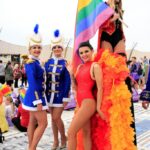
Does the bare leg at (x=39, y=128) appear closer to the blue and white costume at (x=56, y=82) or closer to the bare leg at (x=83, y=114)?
the blue and white costume at (x=56, y=82)

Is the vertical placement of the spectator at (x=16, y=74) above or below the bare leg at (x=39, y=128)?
above

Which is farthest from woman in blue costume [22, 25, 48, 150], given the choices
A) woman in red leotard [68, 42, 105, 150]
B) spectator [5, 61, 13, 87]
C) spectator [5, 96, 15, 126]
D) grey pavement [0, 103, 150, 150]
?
spectator [5, 61, 13, 87]

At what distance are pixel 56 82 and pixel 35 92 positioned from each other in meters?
0.45

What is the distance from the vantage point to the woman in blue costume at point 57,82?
4.49 m

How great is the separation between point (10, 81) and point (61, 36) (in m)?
8.56

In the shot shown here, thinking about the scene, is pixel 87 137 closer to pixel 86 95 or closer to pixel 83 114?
pixel 83 114

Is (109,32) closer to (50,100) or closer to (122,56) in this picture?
(122,56)

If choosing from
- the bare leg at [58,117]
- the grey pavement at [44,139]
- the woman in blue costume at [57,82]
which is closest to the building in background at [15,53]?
the woman in blue costume at [57,82]

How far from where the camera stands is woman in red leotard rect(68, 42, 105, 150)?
3279mm

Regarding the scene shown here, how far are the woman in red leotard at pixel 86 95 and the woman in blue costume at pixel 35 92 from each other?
79cm

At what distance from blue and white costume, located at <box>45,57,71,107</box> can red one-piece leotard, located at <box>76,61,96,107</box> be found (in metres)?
1.10

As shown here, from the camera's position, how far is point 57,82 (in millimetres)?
4484

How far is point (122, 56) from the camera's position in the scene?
3.33 metres

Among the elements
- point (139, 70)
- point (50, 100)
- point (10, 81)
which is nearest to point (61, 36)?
point (50, 100)
